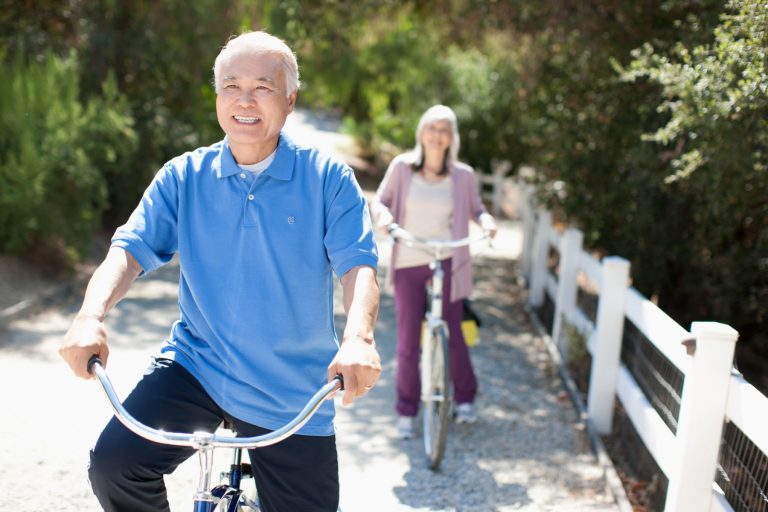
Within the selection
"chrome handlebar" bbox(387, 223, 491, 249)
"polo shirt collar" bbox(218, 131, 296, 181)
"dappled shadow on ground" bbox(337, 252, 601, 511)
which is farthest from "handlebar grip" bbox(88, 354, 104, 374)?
"chrome handlebar" bbox(387, 223, 491, 249)

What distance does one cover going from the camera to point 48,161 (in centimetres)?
951

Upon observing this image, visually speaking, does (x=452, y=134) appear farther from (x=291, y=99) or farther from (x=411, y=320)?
(x=291, y=99)

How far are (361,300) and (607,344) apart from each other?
13.5 ft

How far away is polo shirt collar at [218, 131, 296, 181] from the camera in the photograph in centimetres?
295

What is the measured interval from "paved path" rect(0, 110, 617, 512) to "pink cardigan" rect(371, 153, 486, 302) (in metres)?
1.13

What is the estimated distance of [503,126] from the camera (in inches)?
862

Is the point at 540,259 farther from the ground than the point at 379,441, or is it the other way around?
the point at 540,259

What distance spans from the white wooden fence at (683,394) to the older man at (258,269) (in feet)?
6.10

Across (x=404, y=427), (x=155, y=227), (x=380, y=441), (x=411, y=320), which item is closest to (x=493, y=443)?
(x=404, y=427)

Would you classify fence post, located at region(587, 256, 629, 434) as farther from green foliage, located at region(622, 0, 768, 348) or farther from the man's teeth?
the man's teeth

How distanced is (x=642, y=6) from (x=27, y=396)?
19.8 feet

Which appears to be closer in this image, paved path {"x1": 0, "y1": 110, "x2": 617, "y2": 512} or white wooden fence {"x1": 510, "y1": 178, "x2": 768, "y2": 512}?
white wooden fence {"x1": 510, "y1": 178, "x2": 768, "y2": 512}

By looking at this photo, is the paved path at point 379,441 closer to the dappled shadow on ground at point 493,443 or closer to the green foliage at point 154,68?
the dappled shadow on ground at point 493,443

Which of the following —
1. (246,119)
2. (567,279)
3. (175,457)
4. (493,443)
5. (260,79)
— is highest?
(260,79)
